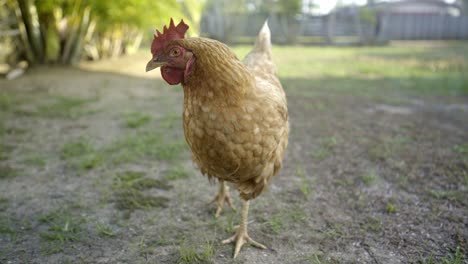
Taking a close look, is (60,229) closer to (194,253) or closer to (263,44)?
(194,253)

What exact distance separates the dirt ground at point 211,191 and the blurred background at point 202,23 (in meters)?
2.41

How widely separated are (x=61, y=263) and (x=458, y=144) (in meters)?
4.26

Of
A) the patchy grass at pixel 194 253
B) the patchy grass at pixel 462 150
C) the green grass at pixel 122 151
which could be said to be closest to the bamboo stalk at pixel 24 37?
the green grass at pixel 122 151

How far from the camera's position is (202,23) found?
68.5 ft

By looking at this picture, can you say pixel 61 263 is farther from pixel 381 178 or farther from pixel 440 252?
pixel 381 178

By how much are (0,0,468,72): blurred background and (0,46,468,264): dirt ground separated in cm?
241

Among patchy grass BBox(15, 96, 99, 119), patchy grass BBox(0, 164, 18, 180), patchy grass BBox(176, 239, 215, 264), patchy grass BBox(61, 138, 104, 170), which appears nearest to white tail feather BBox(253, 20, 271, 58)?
patchy grass BBox(176, 239, 215, 264)

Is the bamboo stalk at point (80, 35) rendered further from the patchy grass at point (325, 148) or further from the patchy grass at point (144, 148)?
the patchy grass at point (325, 148)

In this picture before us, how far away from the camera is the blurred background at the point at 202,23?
7.19 meters

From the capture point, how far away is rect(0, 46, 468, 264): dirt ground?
7.45ft

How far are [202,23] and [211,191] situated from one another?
63.2 ft

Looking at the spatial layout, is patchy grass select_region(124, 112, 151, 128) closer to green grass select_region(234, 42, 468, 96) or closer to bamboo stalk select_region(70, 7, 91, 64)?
green grass select_region(234, 42, 468, 96)

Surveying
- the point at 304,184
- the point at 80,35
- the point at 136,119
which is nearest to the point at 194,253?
the point at 304,184

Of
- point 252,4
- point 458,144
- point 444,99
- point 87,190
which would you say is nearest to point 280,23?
point 252,4
